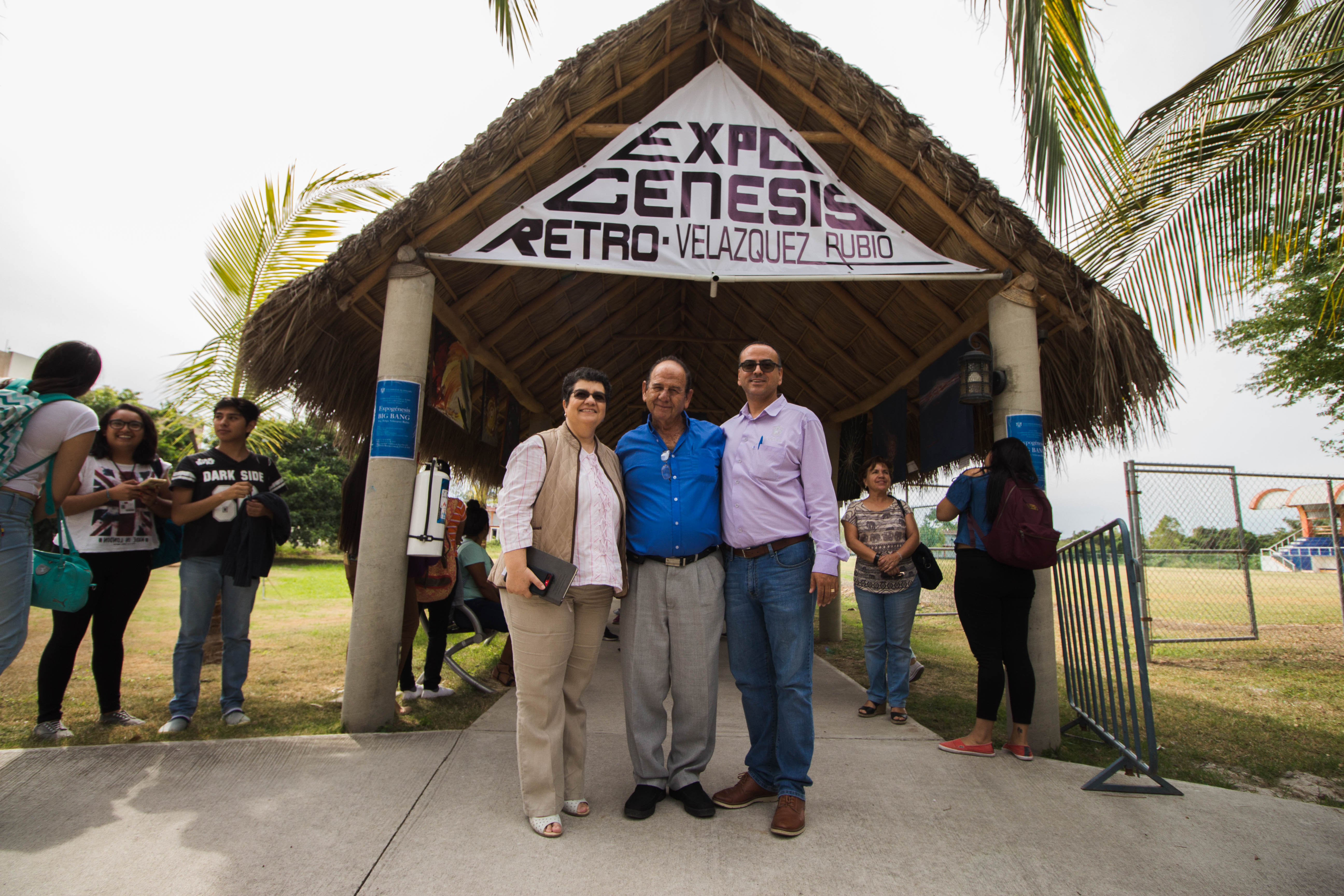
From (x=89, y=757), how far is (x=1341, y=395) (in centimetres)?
1620

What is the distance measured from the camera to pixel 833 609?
29.7ft

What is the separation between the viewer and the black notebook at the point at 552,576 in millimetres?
2758

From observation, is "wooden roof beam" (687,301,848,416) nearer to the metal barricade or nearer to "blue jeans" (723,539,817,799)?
the metal barricade

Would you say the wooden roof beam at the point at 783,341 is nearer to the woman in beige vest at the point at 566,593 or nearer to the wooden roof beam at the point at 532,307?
the wooden roof beam at the point at 532,307

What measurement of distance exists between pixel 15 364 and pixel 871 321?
40.4 metres

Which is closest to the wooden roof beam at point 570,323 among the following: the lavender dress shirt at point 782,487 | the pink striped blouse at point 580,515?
the lavender dress shirt at point 782,487

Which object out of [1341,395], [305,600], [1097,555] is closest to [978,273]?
[1097,555]

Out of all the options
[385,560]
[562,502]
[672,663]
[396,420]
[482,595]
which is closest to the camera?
[562,502]

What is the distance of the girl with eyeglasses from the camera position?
3824mm

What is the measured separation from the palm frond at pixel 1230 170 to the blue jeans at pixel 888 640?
277cm

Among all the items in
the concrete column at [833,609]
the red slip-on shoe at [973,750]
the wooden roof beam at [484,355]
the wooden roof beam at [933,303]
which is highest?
the wooden roof beam at [933,303]

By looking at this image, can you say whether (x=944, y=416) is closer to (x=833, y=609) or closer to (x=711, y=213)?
(x=711, y=213)

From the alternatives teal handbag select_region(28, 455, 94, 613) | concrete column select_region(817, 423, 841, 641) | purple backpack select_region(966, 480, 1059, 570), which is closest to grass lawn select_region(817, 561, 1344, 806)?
concrete column select_region(817, 423, 841, 641)

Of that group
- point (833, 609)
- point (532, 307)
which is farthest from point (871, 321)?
point (833, 609)
